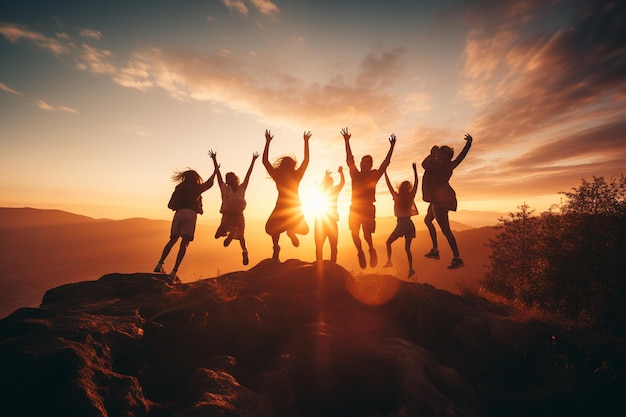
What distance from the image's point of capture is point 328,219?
8.93m

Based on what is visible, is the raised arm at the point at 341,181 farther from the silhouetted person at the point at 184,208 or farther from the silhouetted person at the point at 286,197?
the silhouetted person at the point at 184,208

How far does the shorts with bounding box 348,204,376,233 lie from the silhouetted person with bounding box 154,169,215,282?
176 inches

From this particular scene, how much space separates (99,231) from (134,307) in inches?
8861

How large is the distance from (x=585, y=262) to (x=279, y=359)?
21734mm

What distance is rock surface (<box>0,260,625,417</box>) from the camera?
3.54 metres

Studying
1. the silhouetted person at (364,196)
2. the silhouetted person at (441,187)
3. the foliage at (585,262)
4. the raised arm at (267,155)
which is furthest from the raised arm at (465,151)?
the foliage at (585,262)

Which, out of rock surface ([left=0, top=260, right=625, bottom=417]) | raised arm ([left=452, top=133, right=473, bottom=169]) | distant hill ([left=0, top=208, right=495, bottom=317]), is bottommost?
distant hill ([left=0, top=208, right=495, bottom=317])

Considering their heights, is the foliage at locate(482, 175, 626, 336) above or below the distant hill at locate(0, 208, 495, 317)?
above

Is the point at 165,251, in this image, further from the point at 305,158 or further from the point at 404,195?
the point at 404,195

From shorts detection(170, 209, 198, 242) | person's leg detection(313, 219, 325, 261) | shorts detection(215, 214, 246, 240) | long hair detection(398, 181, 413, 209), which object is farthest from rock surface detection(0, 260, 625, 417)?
long hair detection(398, 181, 413, 209)

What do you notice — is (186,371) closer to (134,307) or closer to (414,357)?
(134,307)

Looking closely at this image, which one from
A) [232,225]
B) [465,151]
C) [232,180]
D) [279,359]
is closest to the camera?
[279,359]

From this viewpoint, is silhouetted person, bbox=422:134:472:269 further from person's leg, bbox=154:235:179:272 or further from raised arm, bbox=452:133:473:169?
person's leg, bbox=154:235:179:272

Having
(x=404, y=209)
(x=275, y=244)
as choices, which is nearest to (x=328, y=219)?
(x=275, y=244)
